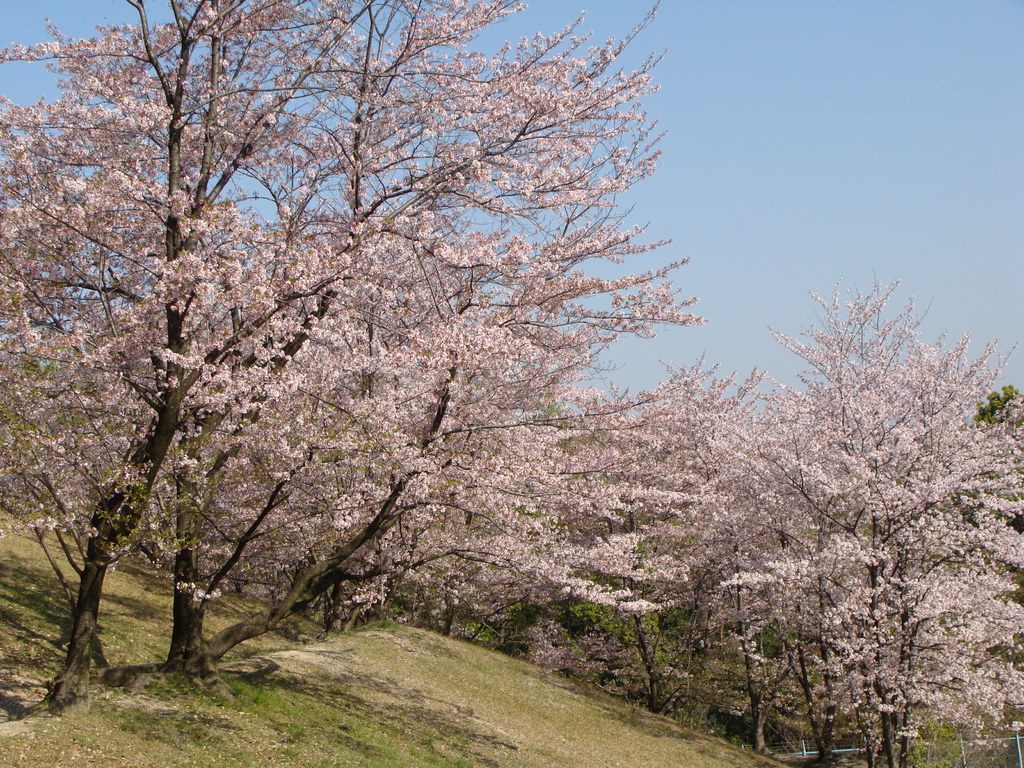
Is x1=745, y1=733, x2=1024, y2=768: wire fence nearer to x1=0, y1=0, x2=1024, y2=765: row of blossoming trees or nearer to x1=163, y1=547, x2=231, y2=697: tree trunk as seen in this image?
x1=0, y1=0, x2=1024, y2=765: row of blossoming trees

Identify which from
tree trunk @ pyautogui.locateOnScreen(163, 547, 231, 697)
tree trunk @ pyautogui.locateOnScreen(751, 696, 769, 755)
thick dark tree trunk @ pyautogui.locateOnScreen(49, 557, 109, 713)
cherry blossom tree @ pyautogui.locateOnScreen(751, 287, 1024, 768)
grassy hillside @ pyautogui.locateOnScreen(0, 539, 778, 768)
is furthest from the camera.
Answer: tree trunk @ pyautogui.locateOnScreen(751, 696, 769, 755)

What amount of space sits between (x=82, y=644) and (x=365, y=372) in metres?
5.12

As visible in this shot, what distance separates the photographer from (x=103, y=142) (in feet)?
32.5

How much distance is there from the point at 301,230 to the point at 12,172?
3.80m

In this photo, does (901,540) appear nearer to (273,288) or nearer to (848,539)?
(848,539)

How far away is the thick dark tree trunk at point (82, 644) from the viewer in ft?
28.1

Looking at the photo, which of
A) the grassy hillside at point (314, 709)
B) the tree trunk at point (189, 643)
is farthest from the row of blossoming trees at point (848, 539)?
the tree trunk at point (189, 643)

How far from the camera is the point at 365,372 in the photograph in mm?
11867

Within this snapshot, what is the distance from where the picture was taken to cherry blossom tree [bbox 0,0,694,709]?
28.5 ft

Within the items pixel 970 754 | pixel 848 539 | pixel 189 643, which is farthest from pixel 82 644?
pixel 970 754

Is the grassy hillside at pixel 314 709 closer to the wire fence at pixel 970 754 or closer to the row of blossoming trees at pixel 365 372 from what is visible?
the row of blossoming trees at pixel 365 372

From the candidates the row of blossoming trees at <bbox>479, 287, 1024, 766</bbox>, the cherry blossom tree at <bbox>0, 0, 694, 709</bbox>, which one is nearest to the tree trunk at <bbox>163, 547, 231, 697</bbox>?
the cherry blossom tree at <bbox>0, 0, 694, 709</bbox>

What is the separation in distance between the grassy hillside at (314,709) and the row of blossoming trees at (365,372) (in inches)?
35.8

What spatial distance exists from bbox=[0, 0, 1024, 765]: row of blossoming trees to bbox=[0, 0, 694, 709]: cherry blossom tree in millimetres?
54
